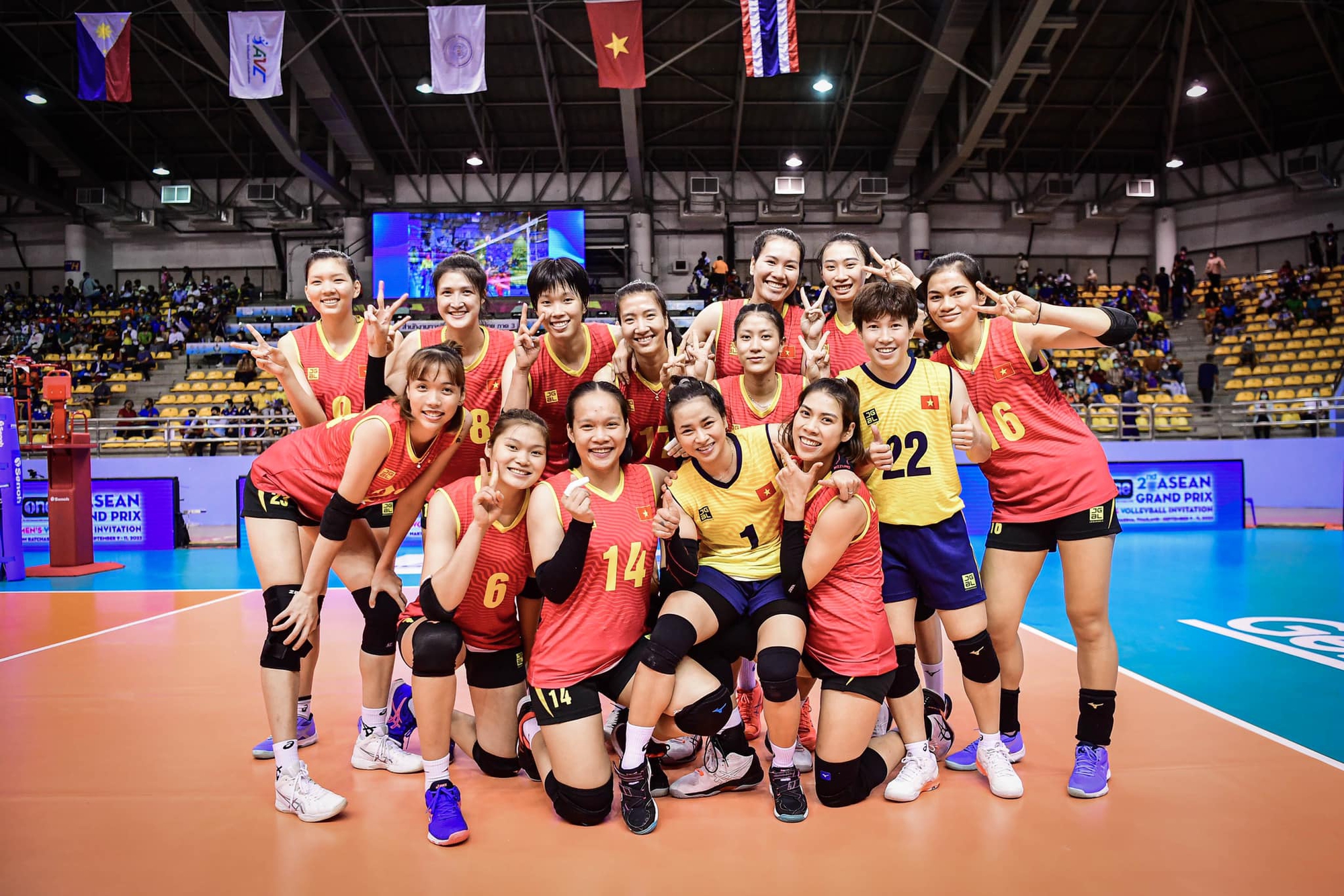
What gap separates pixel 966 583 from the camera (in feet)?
10.6

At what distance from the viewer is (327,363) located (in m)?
3.88

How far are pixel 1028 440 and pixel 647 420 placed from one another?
5.71ft

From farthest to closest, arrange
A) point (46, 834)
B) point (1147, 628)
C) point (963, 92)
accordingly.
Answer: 1. point (963, 92)
2. point (1147, 628)
3. point (46, 834)

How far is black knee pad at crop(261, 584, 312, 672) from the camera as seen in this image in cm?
315

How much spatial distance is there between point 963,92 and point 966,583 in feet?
55.2

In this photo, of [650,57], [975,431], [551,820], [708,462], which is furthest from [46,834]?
[650,57]

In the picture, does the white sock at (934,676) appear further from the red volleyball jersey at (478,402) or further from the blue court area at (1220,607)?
the red volleyball jersey at (478,402)

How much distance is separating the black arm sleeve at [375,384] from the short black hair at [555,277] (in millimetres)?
767

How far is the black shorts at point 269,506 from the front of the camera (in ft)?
11.1

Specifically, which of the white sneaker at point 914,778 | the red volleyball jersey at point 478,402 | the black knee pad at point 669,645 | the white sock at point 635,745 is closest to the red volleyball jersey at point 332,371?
the red volleyball jersey at point 478,402

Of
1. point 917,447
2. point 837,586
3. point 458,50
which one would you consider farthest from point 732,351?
point 458,50

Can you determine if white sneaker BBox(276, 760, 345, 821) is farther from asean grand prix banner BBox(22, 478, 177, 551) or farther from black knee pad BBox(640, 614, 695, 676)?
asean grand prix banner BBox(22, 478, 177, 551)

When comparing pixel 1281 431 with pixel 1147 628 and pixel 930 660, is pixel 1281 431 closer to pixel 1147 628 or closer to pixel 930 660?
pixel 1147 628

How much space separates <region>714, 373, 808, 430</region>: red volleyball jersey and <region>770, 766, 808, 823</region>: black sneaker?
55.4 inches
